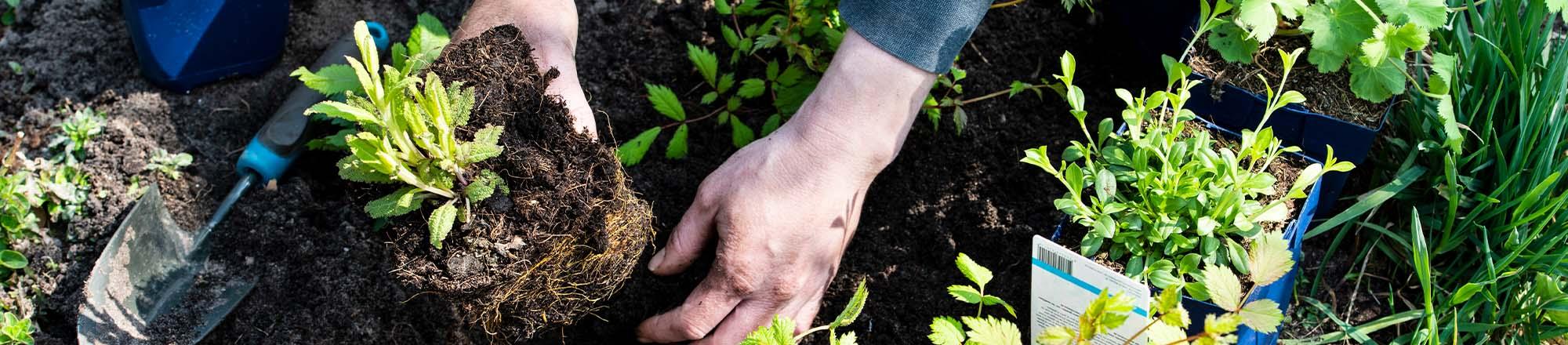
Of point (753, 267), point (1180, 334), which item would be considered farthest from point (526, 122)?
point (1180, 334)

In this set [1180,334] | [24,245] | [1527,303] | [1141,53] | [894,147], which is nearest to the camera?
[1180,334]

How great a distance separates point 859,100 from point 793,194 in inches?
7.9

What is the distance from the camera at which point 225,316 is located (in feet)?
6.36

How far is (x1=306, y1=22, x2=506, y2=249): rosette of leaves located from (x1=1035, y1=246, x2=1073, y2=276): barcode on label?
2.71 feet

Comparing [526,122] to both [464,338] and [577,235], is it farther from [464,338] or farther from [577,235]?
[464,338]

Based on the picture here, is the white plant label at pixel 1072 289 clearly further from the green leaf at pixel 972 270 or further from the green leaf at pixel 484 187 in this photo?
the green leaf at pixel 484 187

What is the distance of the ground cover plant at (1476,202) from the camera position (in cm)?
186

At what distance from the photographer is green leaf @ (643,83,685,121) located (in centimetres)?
201

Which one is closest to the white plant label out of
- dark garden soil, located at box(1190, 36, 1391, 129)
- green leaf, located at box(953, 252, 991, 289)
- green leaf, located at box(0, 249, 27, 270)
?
green leaf, located at box(953, 252, 991, 289)

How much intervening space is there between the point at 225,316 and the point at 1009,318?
1.57 m

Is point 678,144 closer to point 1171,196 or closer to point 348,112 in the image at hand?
point 348,112

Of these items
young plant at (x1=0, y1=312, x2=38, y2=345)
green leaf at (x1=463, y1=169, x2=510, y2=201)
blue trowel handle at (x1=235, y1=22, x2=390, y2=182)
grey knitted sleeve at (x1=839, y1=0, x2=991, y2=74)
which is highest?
grey knitted sleeve at (x1=839, y1=0, x2=991, y2=74)

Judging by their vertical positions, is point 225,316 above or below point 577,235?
below

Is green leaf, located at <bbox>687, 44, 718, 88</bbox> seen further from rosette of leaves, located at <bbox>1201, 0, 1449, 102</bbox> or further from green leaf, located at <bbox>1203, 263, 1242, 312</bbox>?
green leaf, located at <bbox>1203, 263, 1242, 312</bbox>
